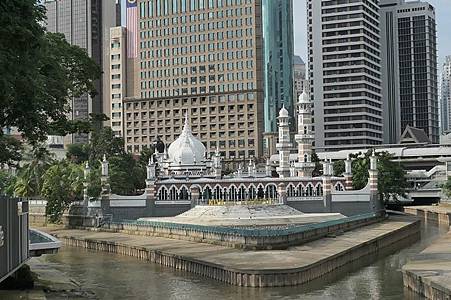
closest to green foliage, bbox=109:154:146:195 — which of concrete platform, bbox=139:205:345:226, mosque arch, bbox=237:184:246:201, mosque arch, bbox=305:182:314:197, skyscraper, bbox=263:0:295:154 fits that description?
concrete platform, bbox=139:205:345:226

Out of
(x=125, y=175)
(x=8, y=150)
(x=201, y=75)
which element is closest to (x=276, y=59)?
(x=201, y=75)

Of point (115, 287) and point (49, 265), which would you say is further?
point (49, 265)

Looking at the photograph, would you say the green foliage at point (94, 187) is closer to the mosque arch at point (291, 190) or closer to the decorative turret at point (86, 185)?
the decorative turret at point (86, 185)

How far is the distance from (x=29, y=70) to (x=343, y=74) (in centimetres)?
15733

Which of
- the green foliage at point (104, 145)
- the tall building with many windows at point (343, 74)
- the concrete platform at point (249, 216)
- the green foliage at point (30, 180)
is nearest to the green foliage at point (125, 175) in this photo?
the green foliage at point (104, 145)

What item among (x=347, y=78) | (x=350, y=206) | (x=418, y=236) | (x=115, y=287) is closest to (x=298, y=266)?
(x=115, y=287)

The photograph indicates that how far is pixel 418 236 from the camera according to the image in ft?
240

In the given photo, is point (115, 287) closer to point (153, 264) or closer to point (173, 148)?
point (153, 264)

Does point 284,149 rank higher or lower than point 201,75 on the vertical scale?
lower

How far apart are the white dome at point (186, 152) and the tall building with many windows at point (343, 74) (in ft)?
253

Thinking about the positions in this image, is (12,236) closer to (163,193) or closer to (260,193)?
(163,193)

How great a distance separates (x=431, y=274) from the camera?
34.8 meters

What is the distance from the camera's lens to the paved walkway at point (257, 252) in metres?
41.1

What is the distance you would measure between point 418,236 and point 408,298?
39.5 metres
